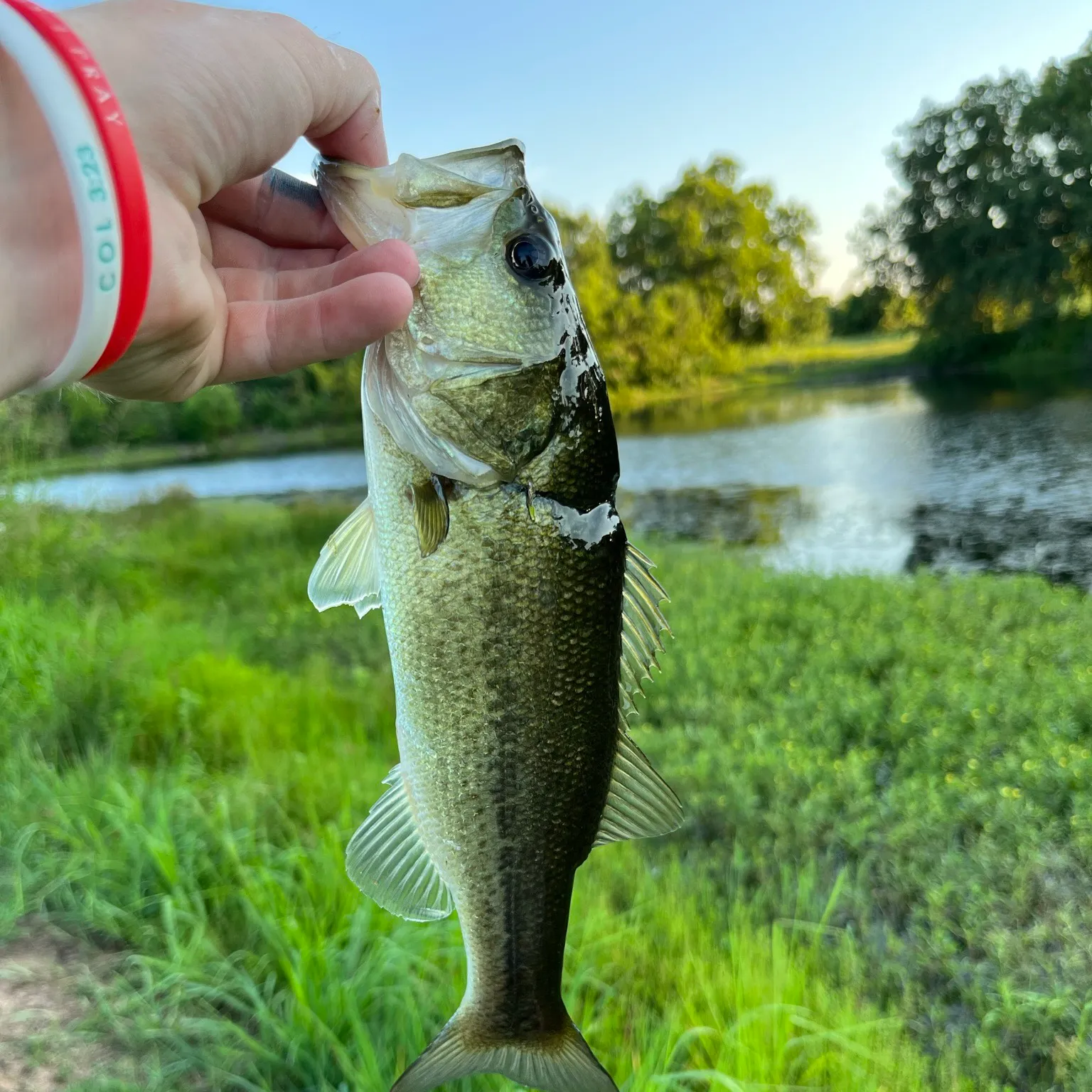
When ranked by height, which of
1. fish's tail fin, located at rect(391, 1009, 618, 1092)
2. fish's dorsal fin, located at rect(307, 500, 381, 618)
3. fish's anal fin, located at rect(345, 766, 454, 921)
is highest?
fish's dorsal fin, located at rect(307, 500, 381, 618)

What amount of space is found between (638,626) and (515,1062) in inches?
30.9

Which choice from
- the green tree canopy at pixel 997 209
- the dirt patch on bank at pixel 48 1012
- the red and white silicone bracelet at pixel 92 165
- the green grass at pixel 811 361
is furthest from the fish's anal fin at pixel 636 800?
the green grass at pixel 811 361

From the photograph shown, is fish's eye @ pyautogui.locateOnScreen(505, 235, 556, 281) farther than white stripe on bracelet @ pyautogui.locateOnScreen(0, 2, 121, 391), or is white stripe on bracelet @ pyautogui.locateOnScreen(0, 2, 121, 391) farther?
fish's eye @ pyautogui.locateOnScreen(505, 235, 556, 281)

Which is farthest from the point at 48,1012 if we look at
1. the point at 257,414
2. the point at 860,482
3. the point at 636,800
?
the point at 257,414

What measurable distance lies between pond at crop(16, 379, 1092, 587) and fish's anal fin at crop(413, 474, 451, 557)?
818cm

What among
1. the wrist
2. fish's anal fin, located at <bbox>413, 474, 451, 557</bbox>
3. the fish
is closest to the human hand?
the wrist

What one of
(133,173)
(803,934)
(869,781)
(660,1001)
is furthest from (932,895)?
(133,173)

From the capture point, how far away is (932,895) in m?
3.79

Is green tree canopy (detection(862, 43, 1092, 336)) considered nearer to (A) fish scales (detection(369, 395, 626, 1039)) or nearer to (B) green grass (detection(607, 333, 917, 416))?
(B) green grass (detection(607, 333, 917, 416))

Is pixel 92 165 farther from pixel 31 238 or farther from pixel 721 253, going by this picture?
pixel 721 253

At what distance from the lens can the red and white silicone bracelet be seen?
96 cm

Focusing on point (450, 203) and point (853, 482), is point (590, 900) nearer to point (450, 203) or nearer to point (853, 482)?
point (450, 203)

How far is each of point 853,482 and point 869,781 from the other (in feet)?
54.9

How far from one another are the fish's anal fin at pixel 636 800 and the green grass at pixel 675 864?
53.8 inches
